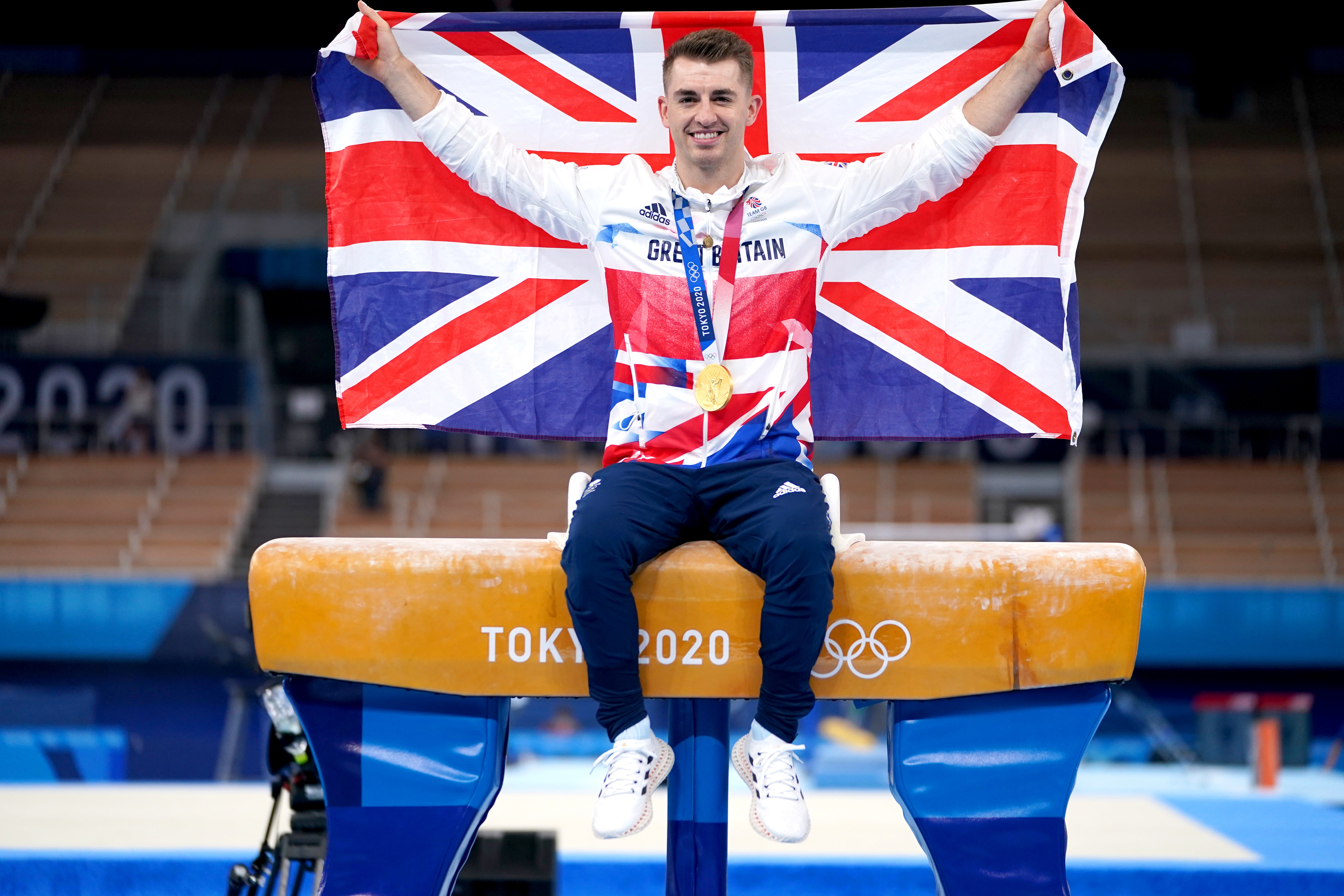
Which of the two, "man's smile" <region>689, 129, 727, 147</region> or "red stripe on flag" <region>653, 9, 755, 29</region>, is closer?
"man's smile" <region>689, 129, 727, 147</region>

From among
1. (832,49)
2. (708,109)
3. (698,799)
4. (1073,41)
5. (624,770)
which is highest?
(832,49)

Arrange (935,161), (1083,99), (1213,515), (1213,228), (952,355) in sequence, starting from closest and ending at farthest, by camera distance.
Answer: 1. (935,161)
2. (1083,99)
3. (952,355)
4. (1213,515)
5. (1213,228)

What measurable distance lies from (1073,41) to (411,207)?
1.64 m


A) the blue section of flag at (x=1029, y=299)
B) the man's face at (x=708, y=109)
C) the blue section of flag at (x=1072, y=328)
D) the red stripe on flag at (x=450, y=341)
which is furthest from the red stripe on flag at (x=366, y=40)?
the blue section of flag at (x=1072, y=328)

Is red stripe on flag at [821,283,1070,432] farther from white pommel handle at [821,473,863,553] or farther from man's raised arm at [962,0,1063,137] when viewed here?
white pommel handle at [821,473,863,553]

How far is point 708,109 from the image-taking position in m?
2.45

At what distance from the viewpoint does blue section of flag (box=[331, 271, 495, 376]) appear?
2.96 metres

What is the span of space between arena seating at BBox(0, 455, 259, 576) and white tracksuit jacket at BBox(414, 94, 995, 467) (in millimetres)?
10782

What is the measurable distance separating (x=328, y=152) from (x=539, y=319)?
0.67 m

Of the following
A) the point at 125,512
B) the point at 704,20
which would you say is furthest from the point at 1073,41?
the point at 125,512

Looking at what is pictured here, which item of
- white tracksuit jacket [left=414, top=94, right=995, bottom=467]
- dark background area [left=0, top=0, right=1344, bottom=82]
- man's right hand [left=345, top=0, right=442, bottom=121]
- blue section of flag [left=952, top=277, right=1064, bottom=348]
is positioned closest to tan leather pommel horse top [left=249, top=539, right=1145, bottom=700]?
white tracksuit jacket [left=414, top=94, right=995, bottom=467]

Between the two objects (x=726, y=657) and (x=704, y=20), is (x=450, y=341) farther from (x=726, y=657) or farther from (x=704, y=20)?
(x=726, y=657)

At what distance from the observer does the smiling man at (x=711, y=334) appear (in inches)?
83.2

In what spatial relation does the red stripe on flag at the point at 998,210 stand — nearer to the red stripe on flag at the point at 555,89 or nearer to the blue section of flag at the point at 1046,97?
the blue section of flag at the point at 1046,97
